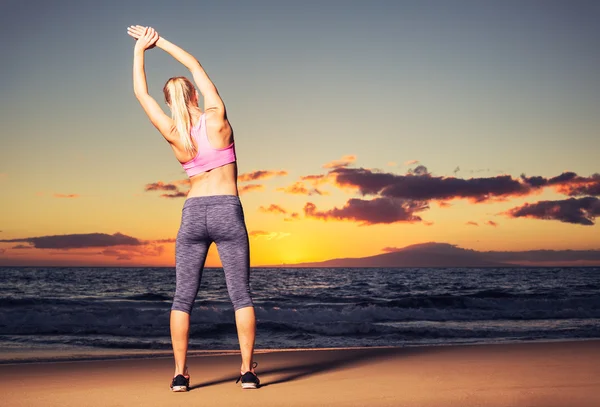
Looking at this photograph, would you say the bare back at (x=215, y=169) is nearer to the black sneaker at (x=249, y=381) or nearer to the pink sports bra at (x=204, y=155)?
the pink sports bra at (x=204, y=155)

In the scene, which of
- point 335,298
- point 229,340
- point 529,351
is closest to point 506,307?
point 335,298

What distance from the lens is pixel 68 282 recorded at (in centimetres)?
3397

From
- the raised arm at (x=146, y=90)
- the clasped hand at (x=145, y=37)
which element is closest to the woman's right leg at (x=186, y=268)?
the raised arm at (x=146, y=90)

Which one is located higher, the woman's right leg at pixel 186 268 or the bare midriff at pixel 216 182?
the bare midriff at pixel 216 182

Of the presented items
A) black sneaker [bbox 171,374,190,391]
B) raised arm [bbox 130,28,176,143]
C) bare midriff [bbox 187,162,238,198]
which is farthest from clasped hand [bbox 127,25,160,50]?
black sneaker [bbox 171,374,190,391]

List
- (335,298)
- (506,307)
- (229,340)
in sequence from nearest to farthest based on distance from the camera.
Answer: (229,340), (506,307), (335,298)

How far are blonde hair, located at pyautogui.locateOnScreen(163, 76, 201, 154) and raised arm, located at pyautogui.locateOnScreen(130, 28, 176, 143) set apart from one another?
6 centimetres

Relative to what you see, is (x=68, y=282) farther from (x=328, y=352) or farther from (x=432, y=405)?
(x=432, y=405)

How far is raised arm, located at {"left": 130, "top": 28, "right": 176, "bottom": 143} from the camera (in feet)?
11.4

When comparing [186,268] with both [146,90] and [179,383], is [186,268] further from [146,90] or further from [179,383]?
[146,90]

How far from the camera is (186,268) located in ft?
11.6

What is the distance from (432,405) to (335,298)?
20.5 metres

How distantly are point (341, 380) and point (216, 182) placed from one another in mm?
1526

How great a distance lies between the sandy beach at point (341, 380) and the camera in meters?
3.40
